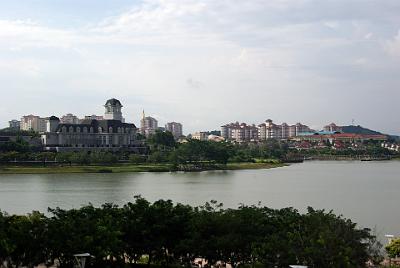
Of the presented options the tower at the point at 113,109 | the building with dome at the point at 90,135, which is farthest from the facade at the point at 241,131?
the building with dome at the point at 90,135

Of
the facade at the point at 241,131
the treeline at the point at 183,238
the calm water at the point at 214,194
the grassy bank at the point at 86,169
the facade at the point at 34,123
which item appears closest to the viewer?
the treeline at the point at 183,238

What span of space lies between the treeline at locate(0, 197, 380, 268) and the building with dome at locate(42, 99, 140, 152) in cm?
4702

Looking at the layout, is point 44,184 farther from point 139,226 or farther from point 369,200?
point 139,226

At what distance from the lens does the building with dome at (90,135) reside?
57938 mm

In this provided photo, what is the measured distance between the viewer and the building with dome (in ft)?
190

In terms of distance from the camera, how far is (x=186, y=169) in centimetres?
4884

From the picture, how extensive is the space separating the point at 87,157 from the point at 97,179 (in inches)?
426

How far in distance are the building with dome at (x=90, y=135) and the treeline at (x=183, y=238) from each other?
47.0 metres

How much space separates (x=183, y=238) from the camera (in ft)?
36.8

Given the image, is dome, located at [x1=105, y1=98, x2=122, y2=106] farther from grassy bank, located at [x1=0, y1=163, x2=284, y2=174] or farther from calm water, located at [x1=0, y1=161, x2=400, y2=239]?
calm water, located at [x1=0, y1=161, x2=400, y2=239]

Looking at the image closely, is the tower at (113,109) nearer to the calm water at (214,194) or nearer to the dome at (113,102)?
the dome at (113,102)

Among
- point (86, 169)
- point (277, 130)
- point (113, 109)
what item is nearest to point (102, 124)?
point (113, 109)

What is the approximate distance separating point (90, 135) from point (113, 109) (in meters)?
4.76

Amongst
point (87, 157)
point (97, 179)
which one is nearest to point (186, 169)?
point (87, 157)
